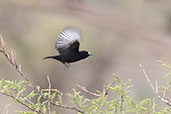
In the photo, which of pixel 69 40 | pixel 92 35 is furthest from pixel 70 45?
pixel 92 35

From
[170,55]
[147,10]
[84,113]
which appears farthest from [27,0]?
[84,113]

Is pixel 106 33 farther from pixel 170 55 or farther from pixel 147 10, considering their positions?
pixel 170 55

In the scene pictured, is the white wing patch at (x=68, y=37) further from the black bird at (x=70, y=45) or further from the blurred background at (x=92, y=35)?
the blurred background at (x=92, y=35)

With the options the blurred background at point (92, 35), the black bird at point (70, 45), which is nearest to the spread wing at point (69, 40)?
the black bird at point (70, 45)

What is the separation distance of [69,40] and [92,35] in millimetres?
9668

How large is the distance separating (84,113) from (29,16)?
12.0m

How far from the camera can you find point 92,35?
41.8ft

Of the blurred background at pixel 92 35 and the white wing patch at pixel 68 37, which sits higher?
the blurred background at pixel 92 35

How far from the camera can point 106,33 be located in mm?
13477

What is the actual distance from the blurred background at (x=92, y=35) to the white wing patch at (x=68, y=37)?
7643 millimetres

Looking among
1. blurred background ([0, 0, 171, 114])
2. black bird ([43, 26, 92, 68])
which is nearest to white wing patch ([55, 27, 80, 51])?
black bird ([43, 26, 92, 68])

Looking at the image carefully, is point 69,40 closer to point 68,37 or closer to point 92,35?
point 68,37

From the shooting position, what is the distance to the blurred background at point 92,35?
1202 centimetres

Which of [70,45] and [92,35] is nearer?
[70,45]
